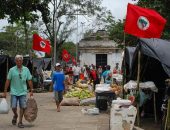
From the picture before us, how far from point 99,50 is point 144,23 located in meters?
50.3

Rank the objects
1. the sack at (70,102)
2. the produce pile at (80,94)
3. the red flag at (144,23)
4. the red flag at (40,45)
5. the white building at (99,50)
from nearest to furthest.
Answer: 1. the red flag at (144,23)
2. the sack at (70,102)
3. the produce pile at (80,94)
4. the red flag at (40,45)
5. the white building at (99,50)

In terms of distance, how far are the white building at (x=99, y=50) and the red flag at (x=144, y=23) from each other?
48924 mm

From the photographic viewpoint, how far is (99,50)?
209ft

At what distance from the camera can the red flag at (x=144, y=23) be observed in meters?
13.3

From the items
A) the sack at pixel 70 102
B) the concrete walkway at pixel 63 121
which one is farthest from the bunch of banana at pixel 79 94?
the concrete walkway at pixel 63 121

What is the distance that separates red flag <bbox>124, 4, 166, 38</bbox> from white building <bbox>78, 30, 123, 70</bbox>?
48.9 m

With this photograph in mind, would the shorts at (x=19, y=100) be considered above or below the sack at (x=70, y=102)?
above

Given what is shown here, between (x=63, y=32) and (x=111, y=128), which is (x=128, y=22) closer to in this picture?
(x=111, y=128)

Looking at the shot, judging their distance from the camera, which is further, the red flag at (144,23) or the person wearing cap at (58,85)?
the person wearing cap at (58,85)

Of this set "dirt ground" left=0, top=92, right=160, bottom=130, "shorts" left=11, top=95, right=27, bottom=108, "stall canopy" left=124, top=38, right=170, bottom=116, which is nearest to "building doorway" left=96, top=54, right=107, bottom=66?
"dirt ground" left=0, top=92, right=160, bottom=130

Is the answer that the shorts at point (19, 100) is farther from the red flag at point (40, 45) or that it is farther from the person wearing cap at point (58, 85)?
the red flag at point (40, 45)

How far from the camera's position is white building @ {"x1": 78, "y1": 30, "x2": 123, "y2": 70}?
206ft

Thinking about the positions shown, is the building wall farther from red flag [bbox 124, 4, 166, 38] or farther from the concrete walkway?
red flag [bbox 124, 4, 166, 38]

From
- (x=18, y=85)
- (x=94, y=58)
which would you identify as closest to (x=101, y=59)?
(x=94, y=58)
